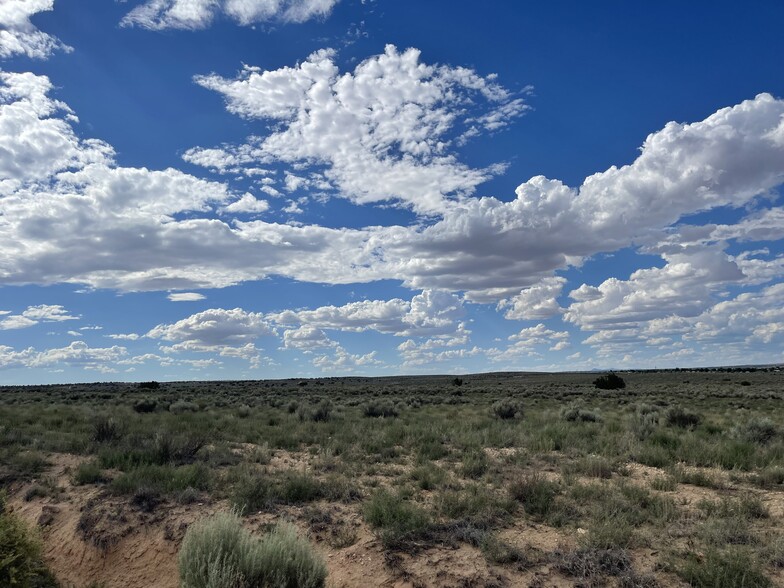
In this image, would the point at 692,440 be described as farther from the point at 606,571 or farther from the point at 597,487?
the point at 606,571

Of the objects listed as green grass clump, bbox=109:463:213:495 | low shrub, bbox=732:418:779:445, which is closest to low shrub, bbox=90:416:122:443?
green grass clump, bbox=109:463:213:495

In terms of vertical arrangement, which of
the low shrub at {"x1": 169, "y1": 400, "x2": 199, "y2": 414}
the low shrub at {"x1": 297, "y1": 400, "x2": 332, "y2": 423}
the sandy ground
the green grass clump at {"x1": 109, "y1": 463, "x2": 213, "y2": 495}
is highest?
the low shrub at {"x1": 169, "y1": 400, "x2": 199, "y2": 414}

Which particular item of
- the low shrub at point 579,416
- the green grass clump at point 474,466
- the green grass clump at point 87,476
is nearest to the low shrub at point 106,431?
the green grass clump at point 87,476

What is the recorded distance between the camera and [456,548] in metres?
6.68

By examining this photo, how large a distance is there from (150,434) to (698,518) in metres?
13.4

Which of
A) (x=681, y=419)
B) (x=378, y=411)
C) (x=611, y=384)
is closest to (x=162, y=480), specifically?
(x=378, y=411)

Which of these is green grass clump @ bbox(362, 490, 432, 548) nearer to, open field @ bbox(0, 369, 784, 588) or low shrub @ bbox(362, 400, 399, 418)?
open field @ bbox(0, 369, 784, 588)

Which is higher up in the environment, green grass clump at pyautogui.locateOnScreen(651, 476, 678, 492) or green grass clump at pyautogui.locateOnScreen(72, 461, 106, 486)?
green grass clump at pyautogui.locateOnScreen(72, 461, 106, 486)

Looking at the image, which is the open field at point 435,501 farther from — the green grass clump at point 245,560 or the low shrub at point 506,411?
the low shrub at point 506,411

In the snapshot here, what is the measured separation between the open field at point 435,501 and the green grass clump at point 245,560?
3.17 ft

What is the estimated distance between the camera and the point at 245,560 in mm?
5332

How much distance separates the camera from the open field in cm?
619

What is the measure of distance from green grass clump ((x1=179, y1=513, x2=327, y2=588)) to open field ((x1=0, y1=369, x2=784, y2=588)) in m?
0.97

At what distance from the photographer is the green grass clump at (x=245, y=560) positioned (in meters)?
5.30
